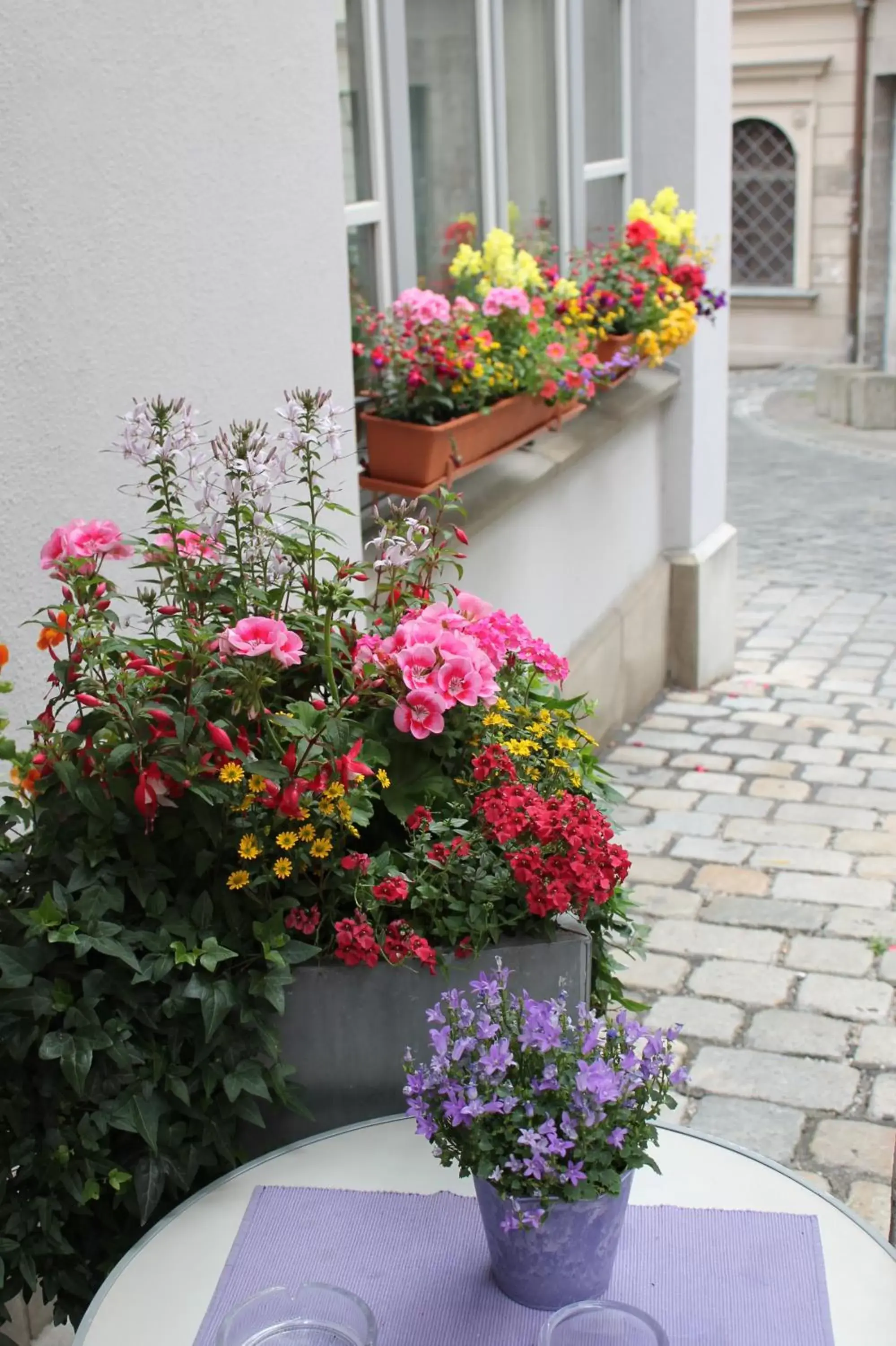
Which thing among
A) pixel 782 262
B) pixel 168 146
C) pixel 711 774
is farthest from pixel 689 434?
pixel 782 262

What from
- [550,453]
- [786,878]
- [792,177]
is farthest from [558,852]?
[792,177]

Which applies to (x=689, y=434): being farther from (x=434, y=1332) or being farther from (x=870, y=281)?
(x=870, y=281)

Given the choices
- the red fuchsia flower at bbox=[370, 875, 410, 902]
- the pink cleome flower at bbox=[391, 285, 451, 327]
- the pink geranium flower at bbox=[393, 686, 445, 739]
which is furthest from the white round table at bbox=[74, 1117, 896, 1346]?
the pink cleome flower at bbox=[391, 285, 451, 327]

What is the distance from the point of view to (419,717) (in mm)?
2127

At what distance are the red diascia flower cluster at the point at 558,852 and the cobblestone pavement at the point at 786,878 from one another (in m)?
1.54

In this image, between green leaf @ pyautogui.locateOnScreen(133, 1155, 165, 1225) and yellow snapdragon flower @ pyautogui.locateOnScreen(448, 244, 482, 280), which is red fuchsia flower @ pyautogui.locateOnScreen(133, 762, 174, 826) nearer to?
green leaf @ pyautogui.locateOnScreen(133, 1155, 165, 1225)

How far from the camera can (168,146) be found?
2918mm

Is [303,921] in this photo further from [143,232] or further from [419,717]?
[143,232]

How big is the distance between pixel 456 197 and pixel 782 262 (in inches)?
548

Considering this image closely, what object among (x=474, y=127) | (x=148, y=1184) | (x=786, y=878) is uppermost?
(x=474, y=127)

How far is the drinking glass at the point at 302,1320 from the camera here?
1.58 meters

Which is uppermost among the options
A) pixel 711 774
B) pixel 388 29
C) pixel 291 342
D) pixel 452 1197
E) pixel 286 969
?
pixel 388 29

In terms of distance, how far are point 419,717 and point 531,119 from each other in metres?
3.97

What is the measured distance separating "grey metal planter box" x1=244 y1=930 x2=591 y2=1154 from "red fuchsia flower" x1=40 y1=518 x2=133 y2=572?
65 centimetres
